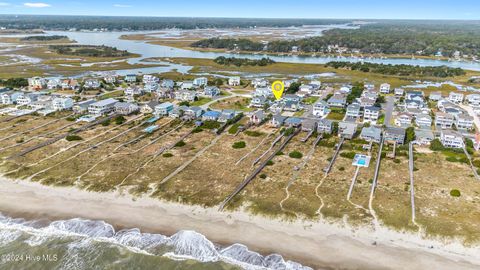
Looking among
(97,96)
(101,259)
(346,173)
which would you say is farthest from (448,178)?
(97,96)

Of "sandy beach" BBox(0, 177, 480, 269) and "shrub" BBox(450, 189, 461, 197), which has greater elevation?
"shrub" BBox(450, 189, 461, 197)

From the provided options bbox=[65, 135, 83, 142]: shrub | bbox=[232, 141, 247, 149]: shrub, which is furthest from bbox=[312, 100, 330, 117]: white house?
bbox=[65, 135, 83, 142]: shrub

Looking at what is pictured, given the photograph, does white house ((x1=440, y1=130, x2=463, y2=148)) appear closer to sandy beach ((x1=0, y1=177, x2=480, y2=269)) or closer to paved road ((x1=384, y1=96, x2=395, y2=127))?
paved road ((x1=384, y1=96, x2=395, y2=127))

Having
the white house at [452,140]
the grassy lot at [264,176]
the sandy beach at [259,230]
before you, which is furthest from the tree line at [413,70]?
the sandy beach at [259,230]

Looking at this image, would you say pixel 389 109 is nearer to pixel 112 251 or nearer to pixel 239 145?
pixel 239 145

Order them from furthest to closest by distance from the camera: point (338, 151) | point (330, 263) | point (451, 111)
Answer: point (451, 111)
point (338, 151)
point (330, 263)

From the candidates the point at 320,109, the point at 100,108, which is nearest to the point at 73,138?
the point at 100,108

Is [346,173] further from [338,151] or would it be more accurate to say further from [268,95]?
[268,95]
